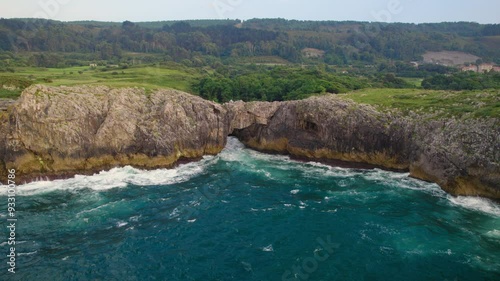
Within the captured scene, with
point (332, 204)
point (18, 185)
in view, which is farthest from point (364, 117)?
point (18, 185)

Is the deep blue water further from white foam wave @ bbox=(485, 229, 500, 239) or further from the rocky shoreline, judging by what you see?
the rocky shoreline

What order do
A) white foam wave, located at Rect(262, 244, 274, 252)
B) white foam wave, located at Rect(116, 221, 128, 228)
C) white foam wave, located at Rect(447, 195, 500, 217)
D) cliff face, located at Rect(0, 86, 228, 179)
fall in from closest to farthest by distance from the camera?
white foam wave, located at Rect(262, 244, 274, 252) → white foam wave, located at Rect(116, 221, 128, 228) → white foam wave, located at Rect(447, 195, 500, 217) → cliff face, located at Rect(0, 86, 228, 179)

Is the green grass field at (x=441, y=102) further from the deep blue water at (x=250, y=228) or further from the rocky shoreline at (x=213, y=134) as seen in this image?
→ the deep blue water at (x=250, y=228)

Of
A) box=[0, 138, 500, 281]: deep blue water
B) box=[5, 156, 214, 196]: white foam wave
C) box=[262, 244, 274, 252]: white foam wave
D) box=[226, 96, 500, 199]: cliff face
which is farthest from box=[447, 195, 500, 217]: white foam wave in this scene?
box=[5, 156, 214, 196]: white foam wave

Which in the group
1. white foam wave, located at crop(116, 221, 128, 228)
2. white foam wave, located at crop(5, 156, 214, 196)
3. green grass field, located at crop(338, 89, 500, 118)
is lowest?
white foam wave, located at crop(116, 221, 128, 228)

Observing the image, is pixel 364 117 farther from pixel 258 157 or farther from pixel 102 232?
pixel 102 232

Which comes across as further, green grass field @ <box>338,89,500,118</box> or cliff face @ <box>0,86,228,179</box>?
green grass field @ <box>338,89,500,118</box>

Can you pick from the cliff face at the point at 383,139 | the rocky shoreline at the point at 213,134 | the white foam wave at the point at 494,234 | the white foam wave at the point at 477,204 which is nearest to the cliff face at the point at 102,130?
the rocky shoreline at the point at 213,134

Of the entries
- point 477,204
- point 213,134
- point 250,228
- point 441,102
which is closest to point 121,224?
point 250,228

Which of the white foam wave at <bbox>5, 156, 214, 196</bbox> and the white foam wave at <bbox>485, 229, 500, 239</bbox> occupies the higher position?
the white foam wave at <bbox>485, 229, 500, 239</bbox>

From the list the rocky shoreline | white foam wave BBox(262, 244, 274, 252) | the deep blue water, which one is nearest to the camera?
the deep blue water
